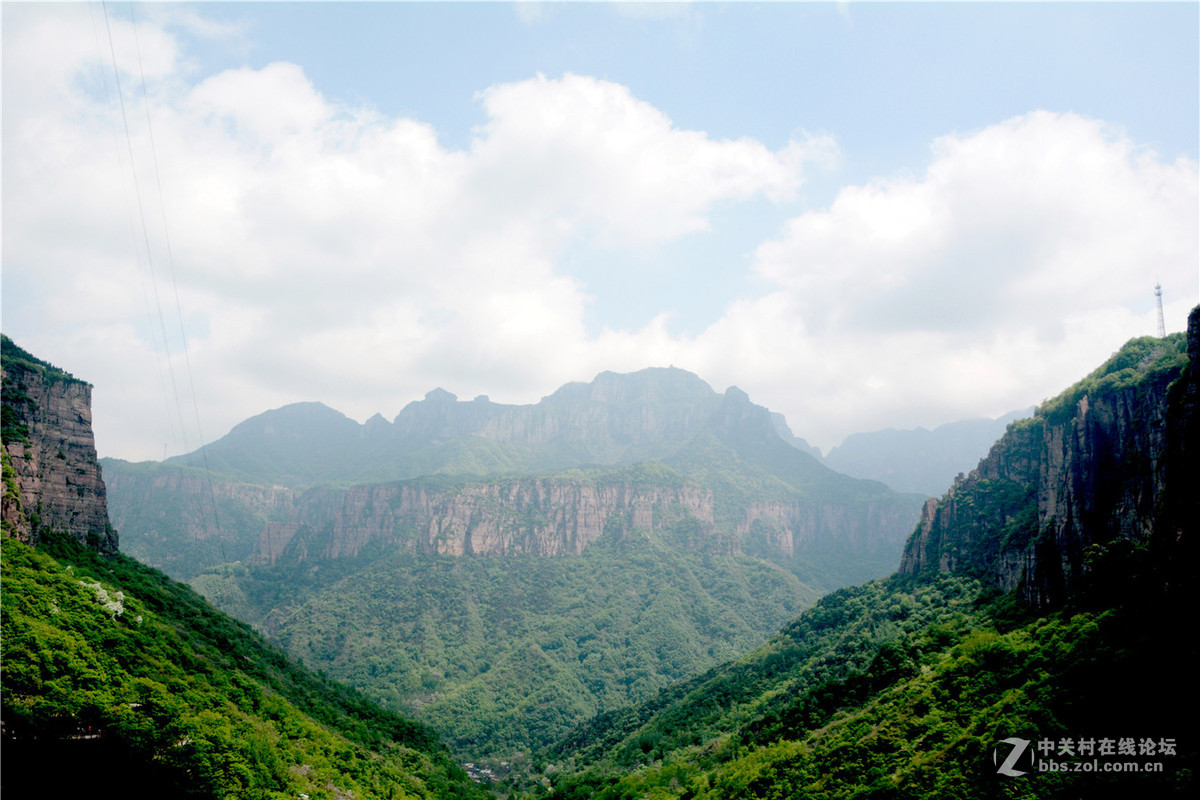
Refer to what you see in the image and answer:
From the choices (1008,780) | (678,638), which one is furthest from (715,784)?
(678,638)

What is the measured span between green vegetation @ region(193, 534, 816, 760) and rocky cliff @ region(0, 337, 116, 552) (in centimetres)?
7611

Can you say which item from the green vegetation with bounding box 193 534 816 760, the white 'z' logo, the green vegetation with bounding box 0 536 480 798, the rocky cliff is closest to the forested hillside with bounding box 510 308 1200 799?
the white 'z' logo

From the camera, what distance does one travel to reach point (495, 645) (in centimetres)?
16812

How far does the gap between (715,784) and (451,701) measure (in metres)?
98.3

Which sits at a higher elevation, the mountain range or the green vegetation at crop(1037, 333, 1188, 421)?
the green vegetation at crop(1037, 333, 1188, 421)

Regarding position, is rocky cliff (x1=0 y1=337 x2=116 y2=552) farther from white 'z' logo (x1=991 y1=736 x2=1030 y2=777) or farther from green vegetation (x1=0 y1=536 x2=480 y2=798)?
white 'z' logo (x1=991 y1=736 x2=1030 y2=777)

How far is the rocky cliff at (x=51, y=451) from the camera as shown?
52125mm

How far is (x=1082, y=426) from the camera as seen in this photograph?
55250 millimetres

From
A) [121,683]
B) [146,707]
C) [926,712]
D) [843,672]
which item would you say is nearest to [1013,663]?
[926,712]

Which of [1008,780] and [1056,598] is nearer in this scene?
[1008,780]

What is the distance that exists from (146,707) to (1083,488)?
2485 inches

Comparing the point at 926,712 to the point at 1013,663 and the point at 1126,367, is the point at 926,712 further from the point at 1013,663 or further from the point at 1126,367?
the point at 1126,367

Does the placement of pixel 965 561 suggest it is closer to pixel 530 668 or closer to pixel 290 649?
pixel 530 668

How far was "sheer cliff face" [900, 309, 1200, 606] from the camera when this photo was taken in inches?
1254
